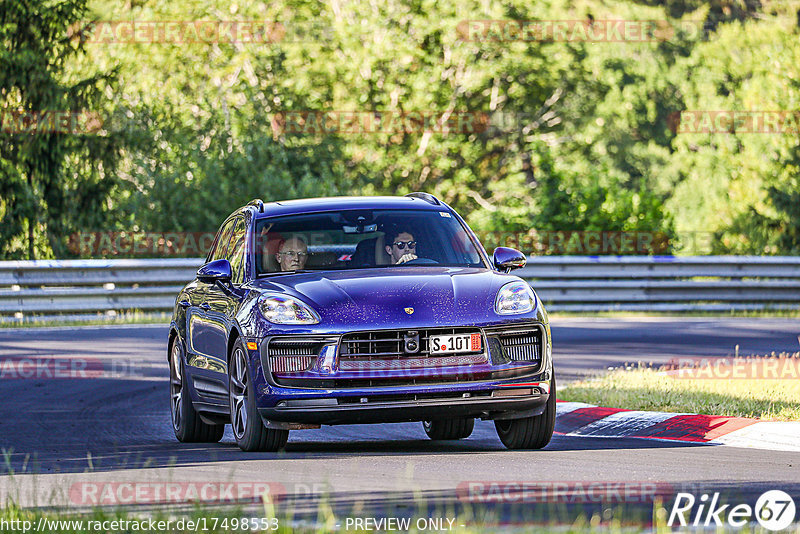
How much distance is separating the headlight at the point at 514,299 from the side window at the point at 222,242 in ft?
9.04

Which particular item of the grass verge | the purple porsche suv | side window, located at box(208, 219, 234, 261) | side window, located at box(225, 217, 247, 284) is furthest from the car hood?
the grass verge

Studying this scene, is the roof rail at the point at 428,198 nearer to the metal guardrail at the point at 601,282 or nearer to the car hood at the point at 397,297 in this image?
the car hood at the point at 397,297

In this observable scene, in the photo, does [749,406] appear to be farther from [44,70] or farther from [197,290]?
[44,70]

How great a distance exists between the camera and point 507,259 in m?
9.87

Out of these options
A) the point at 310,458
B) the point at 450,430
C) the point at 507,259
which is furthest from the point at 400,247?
the point at 310,458

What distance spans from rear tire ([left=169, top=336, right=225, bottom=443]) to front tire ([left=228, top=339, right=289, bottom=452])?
1087 millimetres

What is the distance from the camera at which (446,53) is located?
39906 mm

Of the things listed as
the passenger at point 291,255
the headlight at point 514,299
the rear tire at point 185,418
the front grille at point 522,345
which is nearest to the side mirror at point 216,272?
the passenger at point 291,255

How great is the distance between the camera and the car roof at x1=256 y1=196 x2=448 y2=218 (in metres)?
10.4

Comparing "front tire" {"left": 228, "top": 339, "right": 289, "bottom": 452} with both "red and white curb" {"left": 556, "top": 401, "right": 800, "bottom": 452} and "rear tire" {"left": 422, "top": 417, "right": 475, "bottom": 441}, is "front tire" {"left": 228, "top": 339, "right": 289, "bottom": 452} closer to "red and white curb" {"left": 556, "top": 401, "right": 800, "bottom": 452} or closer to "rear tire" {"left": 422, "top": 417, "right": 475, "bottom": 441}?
"rear tire" {"left": 422, "top": 417, "right": 475, "bottom": 441}

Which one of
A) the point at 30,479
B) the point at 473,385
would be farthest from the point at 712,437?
the point at 30,479

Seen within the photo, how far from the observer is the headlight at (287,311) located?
29.1 feet

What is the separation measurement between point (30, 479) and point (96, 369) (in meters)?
7.71

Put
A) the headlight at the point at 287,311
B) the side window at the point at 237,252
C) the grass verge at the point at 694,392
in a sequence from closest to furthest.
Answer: the headlight at the point at 287,311
the side window at the point at 237,252
the grass verge at the point at 694,392
